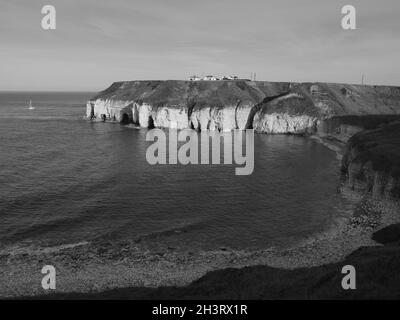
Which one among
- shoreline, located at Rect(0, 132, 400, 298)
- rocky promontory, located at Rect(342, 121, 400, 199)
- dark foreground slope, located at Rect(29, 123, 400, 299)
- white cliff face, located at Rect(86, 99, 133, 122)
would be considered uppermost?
white cliff face, located at Rect(86, 99, 133, 122)

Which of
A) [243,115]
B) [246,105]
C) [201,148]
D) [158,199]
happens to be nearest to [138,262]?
[158,199]

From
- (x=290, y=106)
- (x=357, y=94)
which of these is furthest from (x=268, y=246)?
(x=357, y=94)

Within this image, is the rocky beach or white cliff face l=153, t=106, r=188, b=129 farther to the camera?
white cliff face l=153, t=106, r=188, b=129

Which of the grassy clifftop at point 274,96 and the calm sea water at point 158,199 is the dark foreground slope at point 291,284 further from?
the grassy clifftop at point 274,96

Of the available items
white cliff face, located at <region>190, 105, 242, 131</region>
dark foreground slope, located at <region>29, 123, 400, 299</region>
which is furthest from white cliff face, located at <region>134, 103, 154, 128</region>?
dark foreground slope, located at <region>29, 123, 400, 299</region>

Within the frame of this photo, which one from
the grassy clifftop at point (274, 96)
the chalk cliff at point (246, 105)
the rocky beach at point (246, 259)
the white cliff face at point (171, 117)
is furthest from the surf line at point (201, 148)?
the rocky beach at point (246, 259)

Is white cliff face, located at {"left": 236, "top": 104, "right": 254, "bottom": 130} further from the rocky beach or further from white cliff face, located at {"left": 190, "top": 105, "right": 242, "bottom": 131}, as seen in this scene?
the rocky beach

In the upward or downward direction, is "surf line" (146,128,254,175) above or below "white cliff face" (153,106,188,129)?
below
